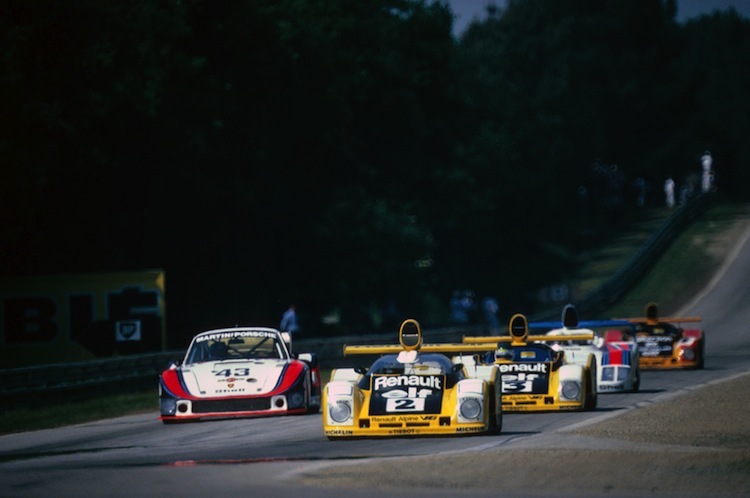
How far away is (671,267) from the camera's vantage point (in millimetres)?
66562

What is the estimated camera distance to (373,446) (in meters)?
17.0

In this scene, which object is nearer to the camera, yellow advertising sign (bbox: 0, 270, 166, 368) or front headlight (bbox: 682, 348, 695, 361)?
yellow advertising sign (bbox: 0, 270, 166, 368)

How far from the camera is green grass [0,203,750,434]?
2996 centimetres

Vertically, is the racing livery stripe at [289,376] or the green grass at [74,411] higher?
the racing livery stripe at [289,376]

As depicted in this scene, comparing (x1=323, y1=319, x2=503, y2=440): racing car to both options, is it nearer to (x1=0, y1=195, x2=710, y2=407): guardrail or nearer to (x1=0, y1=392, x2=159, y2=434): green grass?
(x1=0, y1=392, x2=159, y2=434): green grass

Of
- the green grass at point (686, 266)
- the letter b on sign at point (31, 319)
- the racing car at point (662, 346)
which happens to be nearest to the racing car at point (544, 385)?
the racing car at point (662, 346)

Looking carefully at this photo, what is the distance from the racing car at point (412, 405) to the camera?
57.1ft

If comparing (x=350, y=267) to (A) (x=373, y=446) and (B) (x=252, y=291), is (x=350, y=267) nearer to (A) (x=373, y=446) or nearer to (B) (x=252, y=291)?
(B) (x=252, y=291)

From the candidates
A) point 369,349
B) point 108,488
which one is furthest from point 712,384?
point 108,488

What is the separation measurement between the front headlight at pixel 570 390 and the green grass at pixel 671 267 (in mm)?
9000

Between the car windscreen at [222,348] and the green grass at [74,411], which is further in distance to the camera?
the green grass at [74,411]

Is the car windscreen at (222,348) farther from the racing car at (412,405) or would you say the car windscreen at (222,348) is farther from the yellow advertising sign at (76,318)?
the yellow advertising sign at (76,318)

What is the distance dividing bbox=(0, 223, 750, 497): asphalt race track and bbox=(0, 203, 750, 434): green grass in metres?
4.68

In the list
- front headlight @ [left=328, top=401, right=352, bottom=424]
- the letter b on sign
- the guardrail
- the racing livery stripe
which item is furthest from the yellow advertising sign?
front headlight @ [left=328, top=401, right=352, bottom=424]
